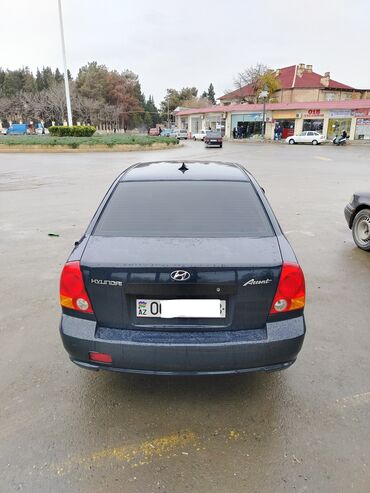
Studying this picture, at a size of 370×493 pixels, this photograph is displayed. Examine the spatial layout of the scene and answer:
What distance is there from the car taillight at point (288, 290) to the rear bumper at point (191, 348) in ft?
0.35

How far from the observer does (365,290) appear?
4.64m

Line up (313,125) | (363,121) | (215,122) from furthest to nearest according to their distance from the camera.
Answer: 1. (215,122)
2. (313,125)
3. (363,121)

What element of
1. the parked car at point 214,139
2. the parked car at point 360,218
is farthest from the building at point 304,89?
the parked car at point 360,218

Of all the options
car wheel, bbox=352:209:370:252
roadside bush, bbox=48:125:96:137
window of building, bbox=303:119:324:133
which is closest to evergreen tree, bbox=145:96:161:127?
window of building, bbox=303:119:324:133

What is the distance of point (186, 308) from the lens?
240cm

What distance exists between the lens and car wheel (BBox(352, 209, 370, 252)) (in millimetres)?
5961

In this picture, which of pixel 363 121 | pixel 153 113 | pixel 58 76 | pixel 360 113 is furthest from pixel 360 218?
pixel 153 113

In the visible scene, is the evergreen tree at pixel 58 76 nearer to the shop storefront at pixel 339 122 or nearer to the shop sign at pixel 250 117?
the shop sign at pixel 250 117

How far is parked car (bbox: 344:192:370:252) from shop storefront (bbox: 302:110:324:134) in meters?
43.1

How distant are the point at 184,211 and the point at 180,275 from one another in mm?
845

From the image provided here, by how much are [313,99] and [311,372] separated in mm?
58757

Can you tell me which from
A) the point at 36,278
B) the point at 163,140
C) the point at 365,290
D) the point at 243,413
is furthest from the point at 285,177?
the point at 163,140

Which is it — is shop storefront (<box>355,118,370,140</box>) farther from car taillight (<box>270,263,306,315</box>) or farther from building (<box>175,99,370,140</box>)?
car taillight (<box>270,263,306,315</box>)

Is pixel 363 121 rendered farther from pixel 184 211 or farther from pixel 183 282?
pixel 183 282
